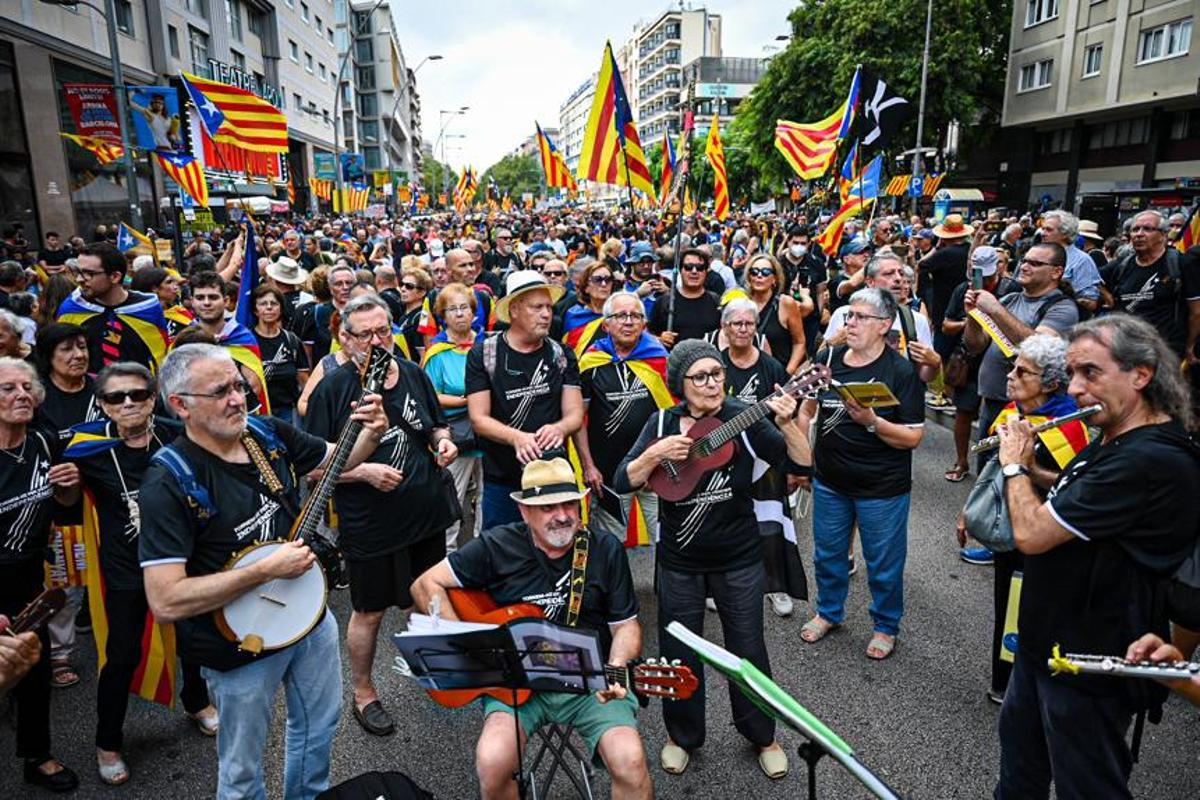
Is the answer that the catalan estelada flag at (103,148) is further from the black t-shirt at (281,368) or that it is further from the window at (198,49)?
the window at (198,49)

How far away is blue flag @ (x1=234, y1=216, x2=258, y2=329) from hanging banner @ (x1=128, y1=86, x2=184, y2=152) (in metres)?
6.87

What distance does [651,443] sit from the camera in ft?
12.0

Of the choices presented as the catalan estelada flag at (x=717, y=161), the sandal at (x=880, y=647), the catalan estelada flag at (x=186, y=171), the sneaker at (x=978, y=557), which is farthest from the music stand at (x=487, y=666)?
the catalan estelada flag at (x=717, y=161)

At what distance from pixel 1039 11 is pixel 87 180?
121ft

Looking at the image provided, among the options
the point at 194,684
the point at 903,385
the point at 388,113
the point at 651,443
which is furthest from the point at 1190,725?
the point at 388,113

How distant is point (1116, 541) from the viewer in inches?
94.0

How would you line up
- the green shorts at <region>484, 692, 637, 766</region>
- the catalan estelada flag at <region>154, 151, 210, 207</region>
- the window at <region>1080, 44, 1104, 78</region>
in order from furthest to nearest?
the window at <region>1080, 44, 1104, 78</region> → the catalan estelada flag at <region>154, 151, 210, 207</region> → the green shorts at <region>484, 692, 637, 766</region>

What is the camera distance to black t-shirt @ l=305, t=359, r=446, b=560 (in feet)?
12.7

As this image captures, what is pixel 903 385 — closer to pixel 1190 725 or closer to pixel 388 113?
pixel 1190 725

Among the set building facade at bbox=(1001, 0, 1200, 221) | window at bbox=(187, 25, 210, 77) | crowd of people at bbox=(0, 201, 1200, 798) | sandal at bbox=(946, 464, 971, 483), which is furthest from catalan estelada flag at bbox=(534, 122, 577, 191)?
window at bbox=(187, 25, 210, 77)

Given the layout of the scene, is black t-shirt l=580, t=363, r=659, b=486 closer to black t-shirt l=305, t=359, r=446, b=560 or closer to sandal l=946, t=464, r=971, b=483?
black t-shirt l=305, t=359, r=446, b=560

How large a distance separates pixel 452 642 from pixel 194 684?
2229 mm

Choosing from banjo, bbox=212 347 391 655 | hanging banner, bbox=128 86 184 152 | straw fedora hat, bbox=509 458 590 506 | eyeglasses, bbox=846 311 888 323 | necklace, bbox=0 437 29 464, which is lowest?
banjo, bbox=212 347 391 655

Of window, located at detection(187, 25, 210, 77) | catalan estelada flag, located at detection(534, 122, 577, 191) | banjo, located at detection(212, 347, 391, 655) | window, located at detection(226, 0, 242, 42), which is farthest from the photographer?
window, located at detection(226, 0, 242, 42)
